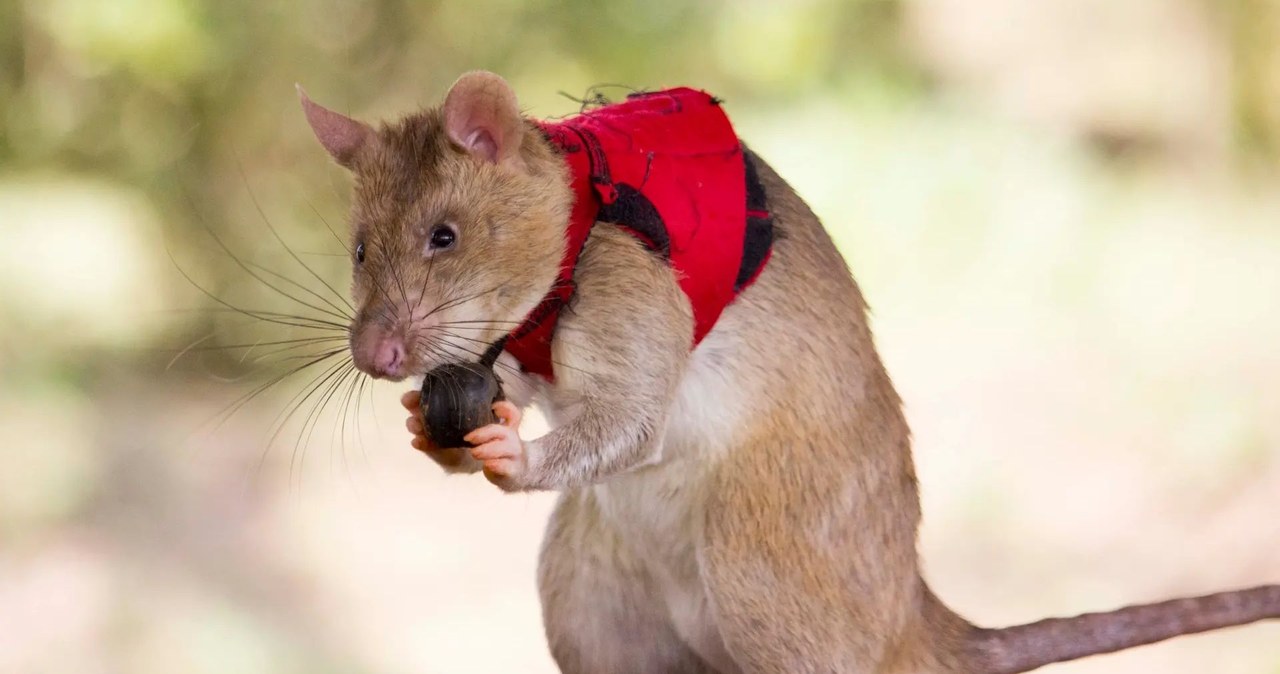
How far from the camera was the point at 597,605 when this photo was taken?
2867 mm

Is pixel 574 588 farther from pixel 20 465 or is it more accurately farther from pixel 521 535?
pixel 20 465

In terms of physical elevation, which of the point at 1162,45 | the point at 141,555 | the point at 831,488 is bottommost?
the point at 831,488

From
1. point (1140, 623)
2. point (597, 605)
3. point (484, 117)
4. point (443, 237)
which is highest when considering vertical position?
point (484, 117)

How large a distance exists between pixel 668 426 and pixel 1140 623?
3.31 feet

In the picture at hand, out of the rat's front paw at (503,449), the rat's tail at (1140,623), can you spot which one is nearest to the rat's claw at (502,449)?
the rat's front paw at (503,449)

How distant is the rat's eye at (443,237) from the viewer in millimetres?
2246

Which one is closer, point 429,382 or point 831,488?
point 429,382

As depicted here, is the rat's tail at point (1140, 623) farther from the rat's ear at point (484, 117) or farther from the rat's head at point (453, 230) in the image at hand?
the rat's ear at point (484, 117)

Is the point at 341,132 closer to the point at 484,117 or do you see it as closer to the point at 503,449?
the point at 484,117

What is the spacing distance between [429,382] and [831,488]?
77cm

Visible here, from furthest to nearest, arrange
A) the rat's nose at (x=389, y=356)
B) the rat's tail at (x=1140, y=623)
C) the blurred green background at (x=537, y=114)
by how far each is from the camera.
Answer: the blurred green background at (x=537, y=114) → the rat's tail at (x=1140, y=623) → the rat's nose at (x=389, y=356)

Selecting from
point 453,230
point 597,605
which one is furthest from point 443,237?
point 597,605

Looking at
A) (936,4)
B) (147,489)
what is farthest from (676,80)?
(147,489)

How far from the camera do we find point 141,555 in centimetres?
462
